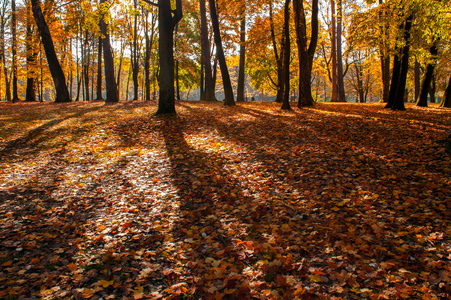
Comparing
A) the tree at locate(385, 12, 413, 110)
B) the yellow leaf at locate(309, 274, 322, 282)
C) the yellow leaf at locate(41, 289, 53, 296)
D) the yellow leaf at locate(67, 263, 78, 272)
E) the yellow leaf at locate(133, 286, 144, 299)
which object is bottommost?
the yellow leaf at locate(41, 289, 53, 296)

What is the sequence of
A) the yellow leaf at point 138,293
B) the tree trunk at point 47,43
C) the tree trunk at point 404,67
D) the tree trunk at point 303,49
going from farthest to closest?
the tree trunk at point 47,43, the tree trunk at point 303,49, the tree trunk at point 404,67, the yellow leaf at point 138,293

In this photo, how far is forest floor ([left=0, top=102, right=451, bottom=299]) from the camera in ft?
9.50

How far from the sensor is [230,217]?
4.34 m

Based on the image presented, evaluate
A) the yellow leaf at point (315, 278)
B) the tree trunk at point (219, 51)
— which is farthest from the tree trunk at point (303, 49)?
the yellow leaf at point (315, 278)

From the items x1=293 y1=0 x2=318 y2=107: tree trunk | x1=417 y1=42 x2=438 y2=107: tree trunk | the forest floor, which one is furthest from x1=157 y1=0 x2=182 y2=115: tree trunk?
x1=417 y1=42 x2=438 y2=107: tree trunk

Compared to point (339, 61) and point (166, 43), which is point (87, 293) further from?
point (339, 61)

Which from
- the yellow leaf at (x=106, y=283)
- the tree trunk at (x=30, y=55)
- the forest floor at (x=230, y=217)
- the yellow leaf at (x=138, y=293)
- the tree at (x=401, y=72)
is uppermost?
the tree trunk at (x=30, y=55)

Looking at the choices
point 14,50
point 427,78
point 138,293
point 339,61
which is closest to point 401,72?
point 427,78

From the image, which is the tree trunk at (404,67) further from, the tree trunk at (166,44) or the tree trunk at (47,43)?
the tree trunk at (47,43)

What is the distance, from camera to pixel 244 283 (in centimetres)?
288

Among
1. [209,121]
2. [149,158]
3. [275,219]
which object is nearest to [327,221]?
[275,219]

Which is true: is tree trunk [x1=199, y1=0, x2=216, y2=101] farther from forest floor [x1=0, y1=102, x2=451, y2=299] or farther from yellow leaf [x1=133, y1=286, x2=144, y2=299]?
yellow leaf [x1=133, y1=286, x2=144, y2=299]

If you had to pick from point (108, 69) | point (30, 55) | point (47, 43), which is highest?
point (30, 55)

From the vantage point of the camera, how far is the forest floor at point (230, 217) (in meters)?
2.90
